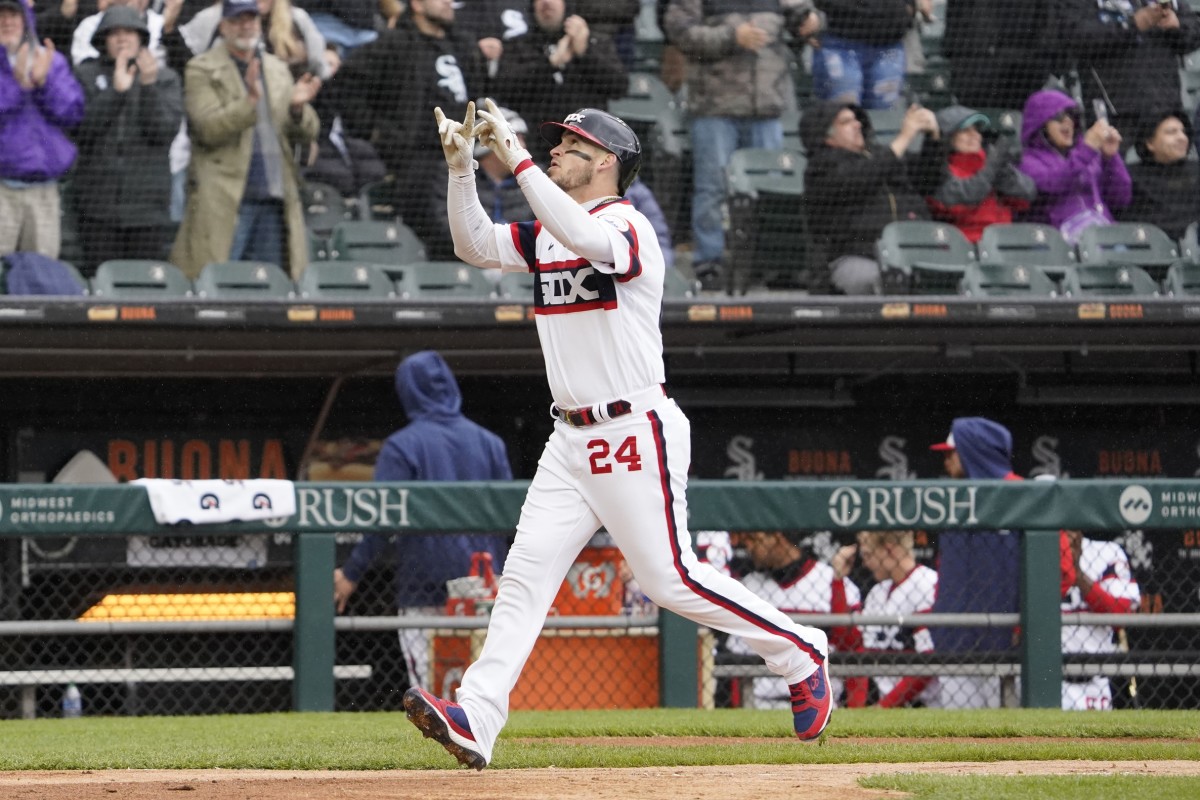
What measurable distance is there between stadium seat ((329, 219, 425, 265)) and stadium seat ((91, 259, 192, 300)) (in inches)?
41.4

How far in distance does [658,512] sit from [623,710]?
7.57ft

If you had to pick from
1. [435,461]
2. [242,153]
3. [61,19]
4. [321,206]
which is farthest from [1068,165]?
[61,19]

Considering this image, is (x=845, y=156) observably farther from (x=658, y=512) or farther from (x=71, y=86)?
(x=658, y=512)

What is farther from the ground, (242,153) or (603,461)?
(242,153)

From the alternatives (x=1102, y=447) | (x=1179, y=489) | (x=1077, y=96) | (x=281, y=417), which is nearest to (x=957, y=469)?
(x=1179, y=489)

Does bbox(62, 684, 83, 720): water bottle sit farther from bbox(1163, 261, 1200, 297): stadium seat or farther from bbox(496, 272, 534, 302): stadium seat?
bbox(1163, 261, 1200, 297): stadium seat

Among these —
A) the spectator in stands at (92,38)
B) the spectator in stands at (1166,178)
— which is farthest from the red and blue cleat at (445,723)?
the spectator in stands at (1166,178)

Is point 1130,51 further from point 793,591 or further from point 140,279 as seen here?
point 140,279

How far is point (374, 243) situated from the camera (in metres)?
9.70

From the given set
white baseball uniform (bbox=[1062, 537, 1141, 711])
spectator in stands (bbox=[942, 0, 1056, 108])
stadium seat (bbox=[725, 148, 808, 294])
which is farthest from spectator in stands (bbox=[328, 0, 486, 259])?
white baseball uniform (bbox=[1062, 537, 1141, 711])

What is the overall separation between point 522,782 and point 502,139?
4.86 feet

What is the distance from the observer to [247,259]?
9.41 m

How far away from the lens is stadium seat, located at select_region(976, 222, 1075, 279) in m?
10.2

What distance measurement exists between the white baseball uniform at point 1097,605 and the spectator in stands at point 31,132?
5.39m
